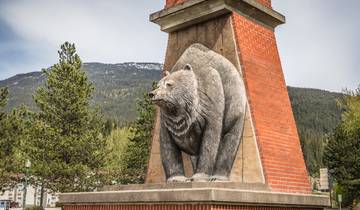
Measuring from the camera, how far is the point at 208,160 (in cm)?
701

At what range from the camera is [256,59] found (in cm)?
776

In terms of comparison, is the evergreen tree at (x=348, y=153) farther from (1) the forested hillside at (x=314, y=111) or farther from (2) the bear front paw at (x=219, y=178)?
(1) the forested hillside at (x=314, y=111)

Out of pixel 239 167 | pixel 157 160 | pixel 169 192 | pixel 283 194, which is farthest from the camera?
pixel 157 160

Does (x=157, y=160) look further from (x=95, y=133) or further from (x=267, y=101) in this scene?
(x=95, y=133)

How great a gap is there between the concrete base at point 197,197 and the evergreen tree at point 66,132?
65.7 ft

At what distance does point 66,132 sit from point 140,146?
6475mm

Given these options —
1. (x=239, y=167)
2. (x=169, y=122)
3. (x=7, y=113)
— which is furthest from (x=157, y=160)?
(x=7, y=113)

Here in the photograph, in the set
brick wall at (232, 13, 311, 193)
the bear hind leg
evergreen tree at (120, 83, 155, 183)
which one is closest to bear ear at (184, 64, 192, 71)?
brick wall at (232, 13, 311, 193)

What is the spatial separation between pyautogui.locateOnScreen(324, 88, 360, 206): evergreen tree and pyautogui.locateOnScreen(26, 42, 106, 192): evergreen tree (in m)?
18.1

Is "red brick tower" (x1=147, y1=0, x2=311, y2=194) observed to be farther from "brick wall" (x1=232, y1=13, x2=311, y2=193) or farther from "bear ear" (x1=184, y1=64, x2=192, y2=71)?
"bear ear" (x1=184, y1=64, x2=192, y2=71)

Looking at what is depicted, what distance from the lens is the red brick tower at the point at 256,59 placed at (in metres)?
7.12

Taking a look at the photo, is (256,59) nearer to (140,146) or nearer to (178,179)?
(178,179)

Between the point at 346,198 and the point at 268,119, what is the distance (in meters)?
33.2

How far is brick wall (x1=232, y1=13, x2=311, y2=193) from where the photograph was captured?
702 centimetres
